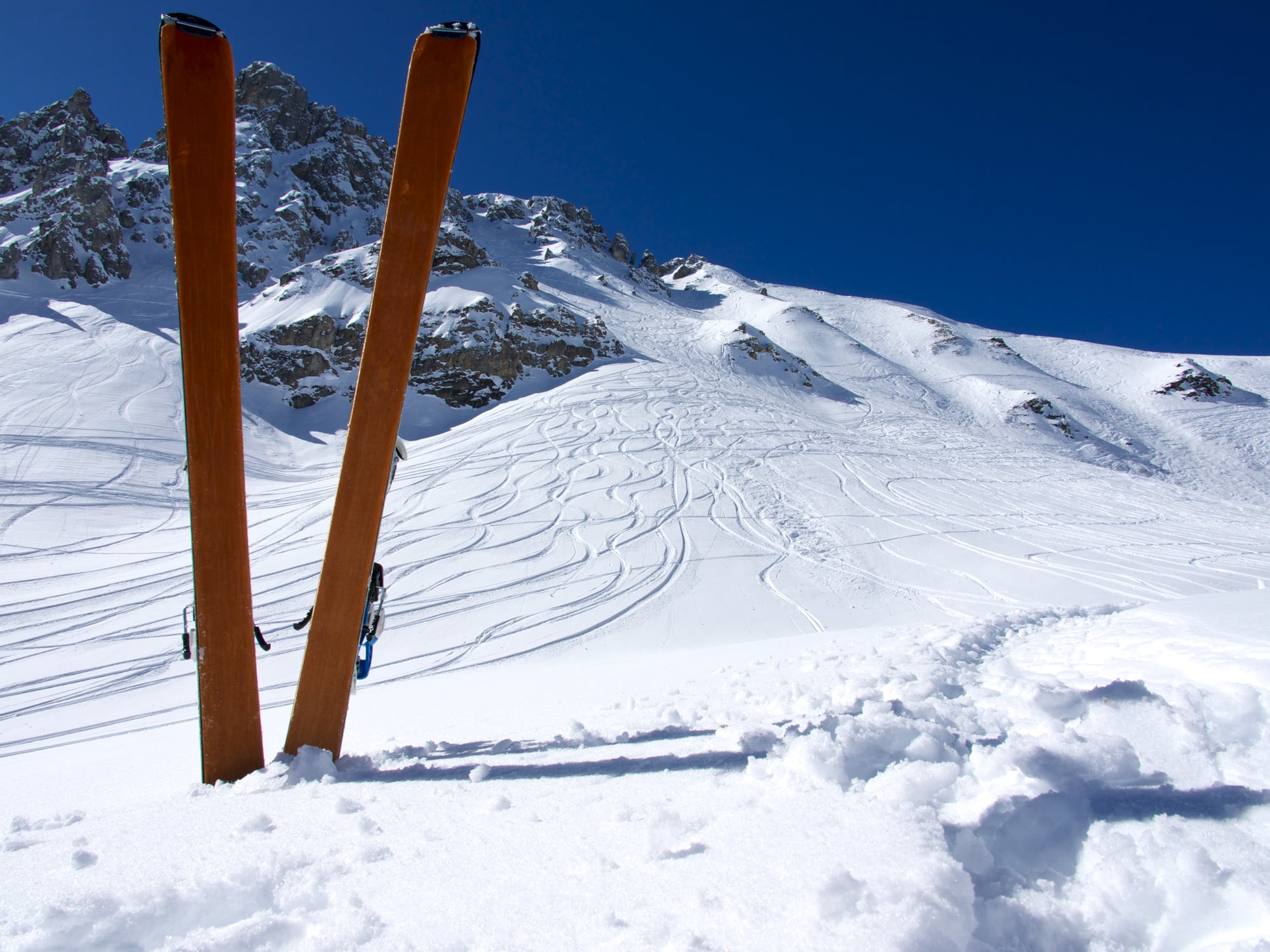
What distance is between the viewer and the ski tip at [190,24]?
2.42m

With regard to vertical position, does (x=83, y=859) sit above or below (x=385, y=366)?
below

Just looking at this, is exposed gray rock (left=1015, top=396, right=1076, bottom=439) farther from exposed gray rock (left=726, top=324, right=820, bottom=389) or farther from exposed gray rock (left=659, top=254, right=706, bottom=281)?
exposed gray rock (left=659, top=254, right=706, bottom=281)

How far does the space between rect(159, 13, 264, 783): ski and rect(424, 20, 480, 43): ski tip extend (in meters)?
0.86

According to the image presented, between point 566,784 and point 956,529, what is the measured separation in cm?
1117

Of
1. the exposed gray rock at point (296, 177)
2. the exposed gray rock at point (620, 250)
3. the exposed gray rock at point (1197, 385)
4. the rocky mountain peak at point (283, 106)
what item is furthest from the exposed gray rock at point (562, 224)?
the exposed gray rock at point (1197, 385)

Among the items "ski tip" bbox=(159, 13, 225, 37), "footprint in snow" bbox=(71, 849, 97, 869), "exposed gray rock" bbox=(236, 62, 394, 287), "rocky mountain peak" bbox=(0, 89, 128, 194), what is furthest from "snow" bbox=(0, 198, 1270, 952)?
"rocky mountain peak" bbox=(0, 89, 128, 194)

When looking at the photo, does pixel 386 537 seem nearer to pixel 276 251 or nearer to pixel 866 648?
pixel 866 648

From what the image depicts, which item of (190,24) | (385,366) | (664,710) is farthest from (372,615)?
(190,24)

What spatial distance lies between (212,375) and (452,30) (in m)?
1.86

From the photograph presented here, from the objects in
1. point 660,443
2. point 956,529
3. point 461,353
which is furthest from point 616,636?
point 461,353

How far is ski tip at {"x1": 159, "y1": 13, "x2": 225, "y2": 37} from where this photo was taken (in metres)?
2.42

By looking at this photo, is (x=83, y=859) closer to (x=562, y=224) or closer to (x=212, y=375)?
(x=212, y=375)

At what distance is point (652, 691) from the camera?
3.87m

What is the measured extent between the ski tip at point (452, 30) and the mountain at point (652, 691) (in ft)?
10.4
